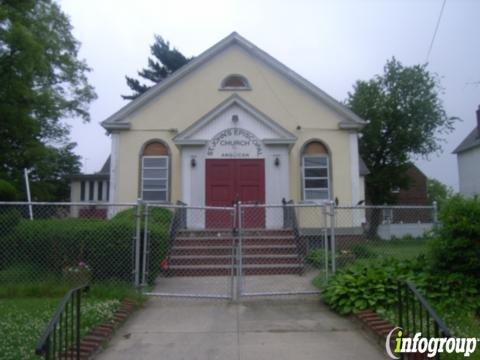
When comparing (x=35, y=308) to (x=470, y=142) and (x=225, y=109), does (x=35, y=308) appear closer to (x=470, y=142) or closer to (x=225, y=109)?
(x=225, y=109)

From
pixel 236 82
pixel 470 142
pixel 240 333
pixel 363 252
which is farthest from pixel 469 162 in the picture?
pixel 240 333

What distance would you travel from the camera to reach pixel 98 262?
8359mm

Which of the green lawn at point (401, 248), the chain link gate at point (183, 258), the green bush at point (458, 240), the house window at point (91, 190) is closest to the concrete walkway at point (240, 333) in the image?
the chain link gate at point (183, 258)

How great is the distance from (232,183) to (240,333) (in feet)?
26.0

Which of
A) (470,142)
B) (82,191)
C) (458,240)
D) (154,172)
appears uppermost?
(470,142)

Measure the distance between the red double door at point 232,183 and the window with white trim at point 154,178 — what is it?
5.28 ft

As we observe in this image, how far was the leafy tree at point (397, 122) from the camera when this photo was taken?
31.4 metres

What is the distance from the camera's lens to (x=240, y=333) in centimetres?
605

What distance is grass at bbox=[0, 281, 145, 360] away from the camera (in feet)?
17.4

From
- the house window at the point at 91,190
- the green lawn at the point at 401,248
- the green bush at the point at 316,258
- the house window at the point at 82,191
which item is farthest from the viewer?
the house window at the point at 82,191

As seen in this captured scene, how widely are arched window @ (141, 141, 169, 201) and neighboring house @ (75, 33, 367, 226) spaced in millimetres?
32

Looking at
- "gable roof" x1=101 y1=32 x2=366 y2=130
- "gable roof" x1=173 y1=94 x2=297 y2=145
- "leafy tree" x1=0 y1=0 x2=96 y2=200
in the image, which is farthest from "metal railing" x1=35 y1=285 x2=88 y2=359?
"leafy tree" x1=0 y1=0 x2=96 y2=200

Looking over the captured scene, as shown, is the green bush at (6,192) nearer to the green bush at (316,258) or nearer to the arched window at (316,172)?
the green bush at (316,258)

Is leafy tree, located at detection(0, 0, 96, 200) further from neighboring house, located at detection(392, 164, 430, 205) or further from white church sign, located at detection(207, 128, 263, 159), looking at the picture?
neighboring house, located at detection(392, 164, 430, 205)
